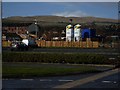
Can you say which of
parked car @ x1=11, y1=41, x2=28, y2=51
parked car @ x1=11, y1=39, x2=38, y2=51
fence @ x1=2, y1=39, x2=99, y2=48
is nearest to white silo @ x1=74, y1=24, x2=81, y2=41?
fence @ x1=2, y1=39, x2=99, y2=48

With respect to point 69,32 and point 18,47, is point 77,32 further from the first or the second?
point 18,47

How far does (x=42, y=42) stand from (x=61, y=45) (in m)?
2.82

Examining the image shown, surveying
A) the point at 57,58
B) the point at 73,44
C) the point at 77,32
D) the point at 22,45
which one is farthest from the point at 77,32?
the point at 57,58

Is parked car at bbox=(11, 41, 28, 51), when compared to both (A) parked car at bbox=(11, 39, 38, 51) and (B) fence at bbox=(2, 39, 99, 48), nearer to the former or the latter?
(A) parked car at bbox=(11, 39, 38, 51)

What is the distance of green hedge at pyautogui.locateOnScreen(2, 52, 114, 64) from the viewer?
75.2ft

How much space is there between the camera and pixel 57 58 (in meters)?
23.5

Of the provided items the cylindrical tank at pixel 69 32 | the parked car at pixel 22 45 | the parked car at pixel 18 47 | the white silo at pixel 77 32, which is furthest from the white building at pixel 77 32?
the parked car at pixel 18 47

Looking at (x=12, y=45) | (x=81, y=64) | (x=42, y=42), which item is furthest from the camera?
(x=42, y=42)

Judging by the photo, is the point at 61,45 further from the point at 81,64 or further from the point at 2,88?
the point at 2,88

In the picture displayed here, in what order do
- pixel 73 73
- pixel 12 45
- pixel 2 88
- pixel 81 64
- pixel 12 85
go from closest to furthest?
pixel 2 88 < pixel 12 85 < pixel 73 73 < pixel 81 64 < pixel 12 45

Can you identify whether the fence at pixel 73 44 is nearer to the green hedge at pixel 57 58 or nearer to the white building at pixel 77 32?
the white building at pixel 77 32

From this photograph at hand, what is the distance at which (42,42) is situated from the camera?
46250 mm

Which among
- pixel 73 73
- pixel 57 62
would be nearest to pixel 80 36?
pixel 57 62

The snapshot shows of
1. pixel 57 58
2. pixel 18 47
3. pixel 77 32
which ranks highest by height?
pixel 77 32
